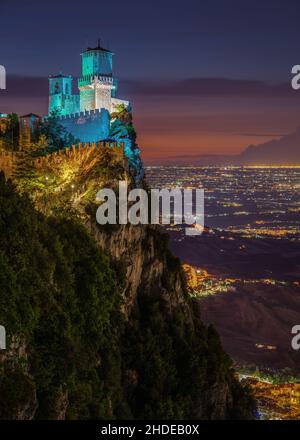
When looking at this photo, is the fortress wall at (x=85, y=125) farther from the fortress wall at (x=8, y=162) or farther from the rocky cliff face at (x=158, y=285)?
the rocky cliff face at (x=158, y=285)

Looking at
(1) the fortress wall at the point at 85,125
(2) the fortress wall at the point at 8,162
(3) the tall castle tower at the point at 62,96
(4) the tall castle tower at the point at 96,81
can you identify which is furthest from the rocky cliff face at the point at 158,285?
(3) the tall castle tower at the point at 62,96

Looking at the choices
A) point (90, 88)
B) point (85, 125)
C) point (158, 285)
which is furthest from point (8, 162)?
point (90, 88)

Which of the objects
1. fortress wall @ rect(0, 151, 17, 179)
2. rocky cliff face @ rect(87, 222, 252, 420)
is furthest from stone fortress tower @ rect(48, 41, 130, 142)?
rocky cliff face @ rect(87, 222, 252, 420)

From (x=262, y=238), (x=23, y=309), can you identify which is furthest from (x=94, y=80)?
(x=262, y=238)
